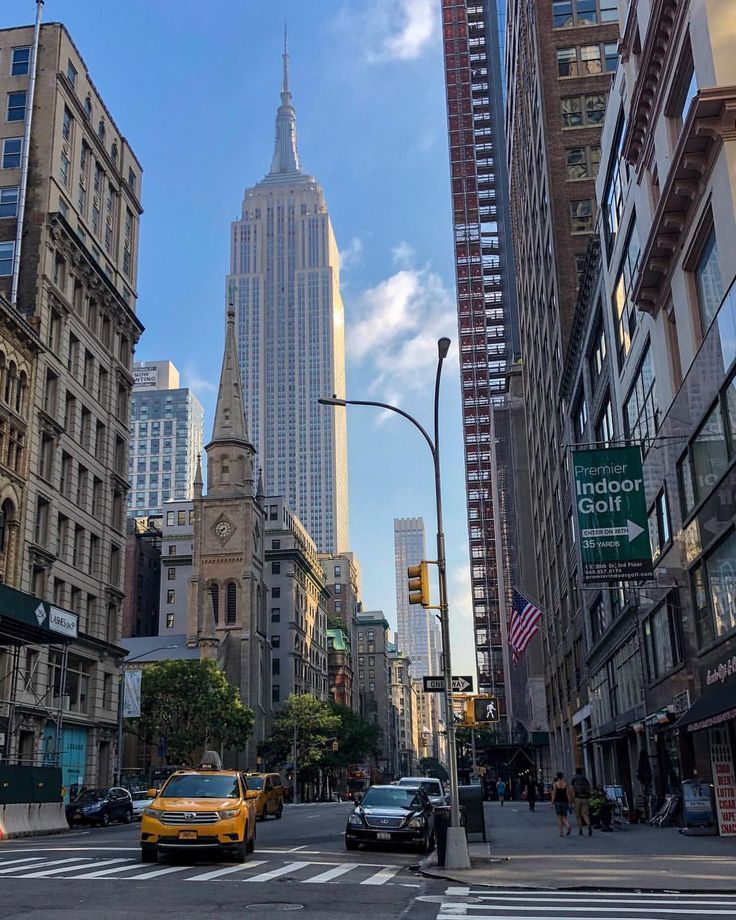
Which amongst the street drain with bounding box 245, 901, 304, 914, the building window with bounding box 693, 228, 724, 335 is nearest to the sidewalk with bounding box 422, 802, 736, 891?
the street drain with bounding box 245, 901, 304, 914

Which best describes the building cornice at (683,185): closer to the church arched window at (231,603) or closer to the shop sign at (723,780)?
the shop sign at (723,780)

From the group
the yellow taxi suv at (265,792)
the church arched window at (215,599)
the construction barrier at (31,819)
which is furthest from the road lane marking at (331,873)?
the church arched window at (215,599)

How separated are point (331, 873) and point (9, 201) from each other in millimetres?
46411

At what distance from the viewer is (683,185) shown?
2414cm

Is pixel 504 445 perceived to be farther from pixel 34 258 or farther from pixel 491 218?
pixel 34 258

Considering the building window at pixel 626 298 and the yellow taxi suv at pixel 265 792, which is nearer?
the building window at pixel 626 298

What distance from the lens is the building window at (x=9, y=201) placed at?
2082 inches

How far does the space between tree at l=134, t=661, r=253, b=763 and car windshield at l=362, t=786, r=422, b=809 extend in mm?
50719

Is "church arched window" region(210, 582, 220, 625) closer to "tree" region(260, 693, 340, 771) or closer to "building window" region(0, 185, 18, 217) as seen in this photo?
"tree" region(260, 693, 340, 771)

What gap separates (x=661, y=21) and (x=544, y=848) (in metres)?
21.5

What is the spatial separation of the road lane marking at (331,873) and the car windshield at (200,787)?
2.58 m

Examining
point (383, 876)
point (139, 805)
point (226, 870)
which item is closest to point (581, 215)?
point (139, 805)

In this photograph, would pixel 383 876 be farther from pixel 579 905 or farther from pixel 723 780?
pixel 723 780

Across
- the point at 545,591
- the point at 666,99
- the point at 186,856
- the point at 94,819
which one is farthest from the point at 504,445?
the point at 186,856
